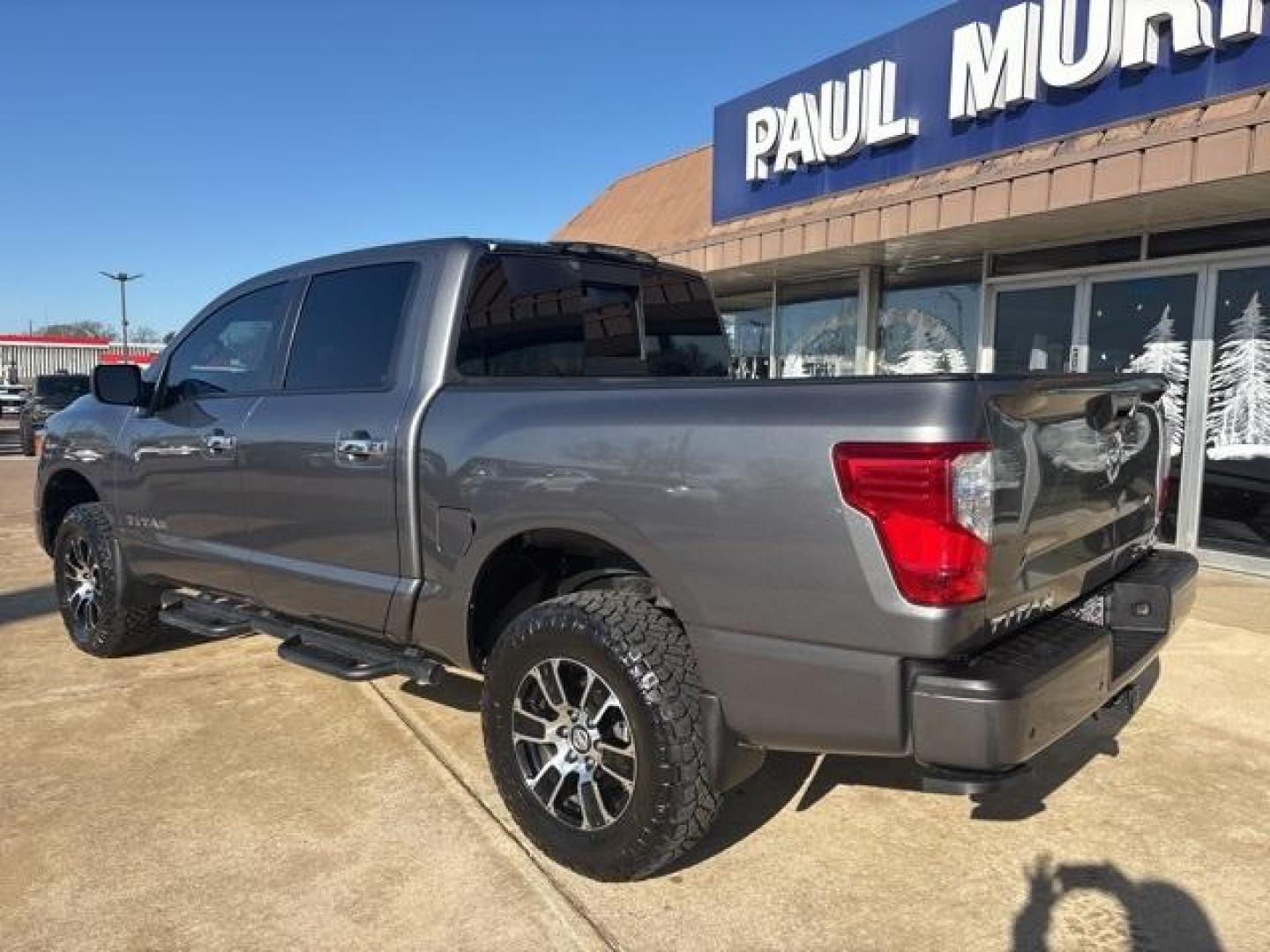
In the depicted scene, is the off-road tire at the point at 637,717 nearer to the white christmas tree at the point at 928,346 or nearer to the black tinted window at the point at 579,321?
the black tinted window at the point at 579,321

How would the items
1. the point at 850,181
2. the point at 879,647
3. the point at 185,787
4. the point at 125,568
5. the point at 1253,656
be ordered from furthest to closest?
the point at 850,181 → the point at 1253,656 → the point at 125,568 → the point at 185,787 → the point at 879,647

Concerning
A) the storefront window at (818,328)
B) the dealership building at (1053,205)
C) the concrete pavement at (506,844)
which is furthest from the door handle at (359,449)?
the storefront window at (818,328)

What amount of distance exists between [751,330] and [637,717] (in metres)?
10.2

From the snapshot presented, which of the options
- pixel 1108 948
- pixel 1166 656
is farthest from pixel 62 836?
pixel 1166 656

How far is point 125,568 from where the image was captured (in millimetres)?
4816

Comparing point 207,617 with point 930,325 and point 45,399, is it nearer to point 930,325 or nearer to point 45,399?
point 930,325

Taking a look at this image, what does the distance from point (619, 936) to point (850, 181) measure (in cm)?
824

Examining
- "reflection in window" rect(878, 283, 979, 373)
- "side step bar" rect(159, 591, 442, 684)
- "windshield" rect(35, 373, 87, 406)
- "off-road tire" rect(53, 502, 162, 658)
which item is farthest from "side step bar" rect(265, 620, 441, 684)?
"windshield" rect(35, 373, 87, 406)

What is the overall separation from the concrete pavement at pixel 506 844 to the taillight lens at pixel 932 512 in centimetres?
67

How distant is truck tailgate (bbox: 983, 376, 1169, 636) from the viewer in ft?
7.70

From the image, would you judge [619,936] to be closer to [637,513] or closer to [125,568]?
[637,513]

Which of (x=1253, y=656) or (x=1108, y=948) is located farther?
(x=1253, y=656)

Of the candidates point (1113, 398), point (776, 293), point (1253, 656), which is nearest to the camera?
point (1113, 398)

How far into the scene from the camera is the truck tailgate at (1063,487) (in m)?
2.35
